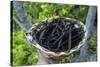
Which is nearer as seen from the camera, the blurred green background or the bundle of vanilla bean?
the blurred green background

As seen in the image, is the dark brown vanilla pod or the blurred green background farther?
the dark brown vanilla pod

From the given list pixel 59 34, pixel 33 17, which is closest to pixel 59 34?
pixel 59 34

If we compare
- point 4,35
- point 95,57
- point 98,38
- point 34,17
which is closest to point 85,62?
point 95,57

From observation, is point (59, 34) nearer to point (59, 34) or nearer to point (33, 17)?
point (59, 34)

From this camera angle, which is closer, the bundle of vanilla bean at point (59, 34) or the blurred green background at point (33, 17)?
the blurred green background at point (33, 17)

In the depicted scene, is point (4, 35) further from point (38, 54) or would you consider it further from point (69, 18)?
point (69, 18)
